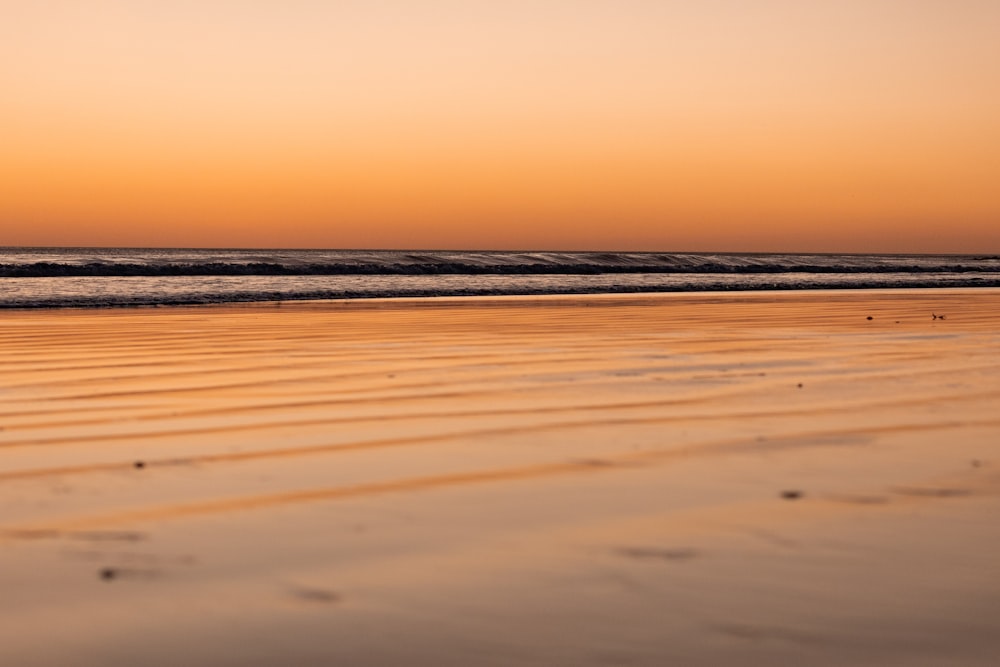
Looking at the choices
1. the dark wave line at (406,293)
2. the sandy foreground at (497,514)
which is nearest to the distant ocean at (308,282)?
the dark wave line at (406,293)

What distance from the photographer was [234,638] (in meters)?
2.52

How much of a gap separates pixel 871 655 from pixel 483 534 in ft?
4.31

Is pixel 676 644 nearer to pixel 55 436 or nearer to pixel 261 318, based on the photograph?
pixel 55 436

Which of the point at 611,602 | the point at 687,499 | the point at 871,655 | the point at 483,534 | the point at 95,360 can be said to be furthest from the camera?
the point at 95,360

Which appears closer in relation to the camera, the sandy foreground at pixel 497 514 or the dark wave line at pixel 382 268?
the sandy foreground at pixel 497 514

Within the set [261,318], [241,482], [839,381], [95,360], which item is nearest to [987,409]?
[839,381]

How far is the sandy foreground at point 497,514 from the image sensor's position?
101 inches

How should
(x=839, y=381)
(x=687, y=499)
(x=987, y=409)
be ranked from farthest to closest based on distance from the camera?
(x=839, y=381) < (x=987, y=409) < (x=687, y=499)

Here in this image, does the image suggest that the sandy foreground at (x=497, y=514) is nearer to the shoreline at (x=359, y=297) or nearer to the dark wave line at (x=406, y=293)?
the shoreline at (x=359, y=297)

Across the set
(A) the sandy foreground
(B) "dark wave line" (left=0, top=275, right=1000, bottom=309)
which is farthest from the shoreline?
(A) the sandy foreground

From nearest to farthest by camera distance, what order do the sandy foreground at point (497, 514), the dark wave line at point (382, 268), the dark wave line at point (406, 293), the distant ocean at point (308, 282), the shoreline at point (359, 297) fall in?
the sandy foreground at point (497, 514)
the shoreline at point (359, 297)
the dark wave line at point (406, 293)
the distant ocean at point (308, 282)
the dark wave line at point (382, 268)

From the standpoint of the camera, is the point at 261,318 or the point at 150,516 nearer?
the point at 150,516

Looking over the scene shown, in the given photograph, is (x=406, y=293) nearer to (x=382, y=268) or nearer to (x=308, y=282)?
(x=308, y=282)

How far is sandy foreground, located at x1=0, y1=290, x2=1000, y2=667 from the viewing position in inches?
101
